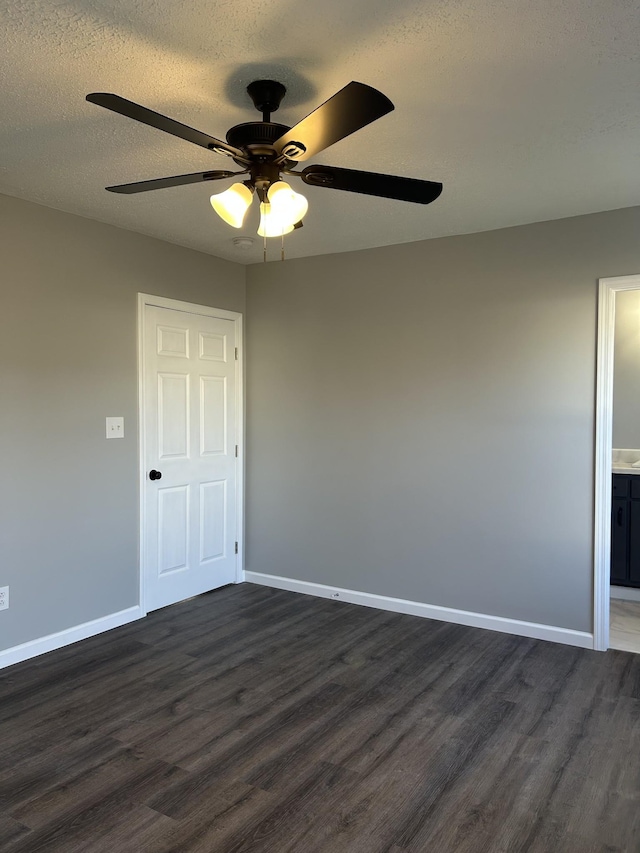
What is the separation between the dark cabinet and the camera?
169 inches

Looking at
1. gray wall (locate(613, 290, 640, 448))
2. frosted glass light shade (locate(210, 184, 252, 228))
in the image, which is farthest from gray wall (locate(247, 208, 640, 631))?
frosted glass light shade (locate(210, 184, 252, 228))

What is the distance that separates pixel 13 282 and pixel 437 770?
306 cm

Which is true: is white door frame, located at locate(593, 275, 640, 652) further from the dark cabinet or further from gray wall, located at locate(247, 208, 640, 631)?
the dark cabinet

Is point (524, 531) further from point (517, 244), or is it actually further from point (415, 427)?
point (517, 244)

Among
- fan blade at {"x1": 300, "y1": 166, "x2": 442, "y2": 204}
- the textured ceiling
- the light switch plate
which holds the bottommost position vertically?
the light switch plate

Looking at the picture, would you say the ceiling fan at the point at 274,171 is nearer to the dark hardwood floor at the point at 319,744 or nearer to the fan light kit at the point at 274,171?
the fan light kit at the point at 274,171

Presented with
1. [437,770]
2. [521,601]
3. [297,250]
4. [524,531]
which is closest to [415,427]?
[524,531]

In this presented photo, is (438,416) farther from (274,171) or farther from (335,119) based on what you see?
(335,119)

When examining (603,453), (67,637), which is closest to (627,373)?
(603,453)

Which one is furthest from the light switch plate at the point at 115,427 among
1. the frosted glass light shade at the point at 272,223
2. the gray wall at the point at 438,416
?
the frosted glass light shade at the point at 272,223

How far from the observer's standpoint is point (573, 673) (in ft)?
10.3

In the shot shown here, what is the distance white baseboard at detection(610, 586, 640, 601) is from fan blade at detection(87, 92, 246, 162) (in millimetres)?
4075

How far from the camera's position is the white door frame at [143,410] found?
3.87 m

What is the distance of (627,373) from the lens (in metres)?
4.71
